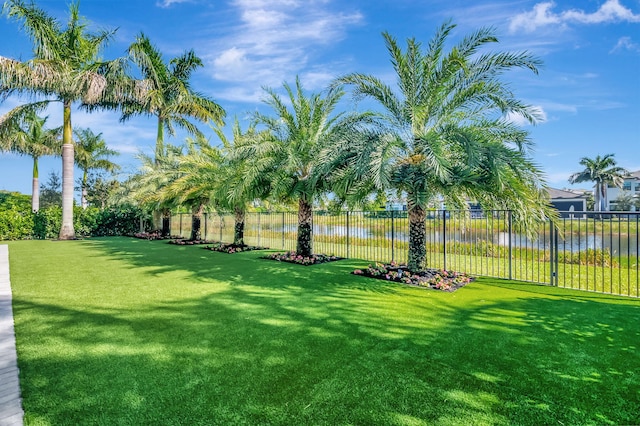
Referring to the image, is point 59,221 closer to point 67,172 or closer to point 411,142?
point 67,172

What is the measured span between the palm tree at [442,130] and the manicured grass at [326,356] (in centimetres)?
209

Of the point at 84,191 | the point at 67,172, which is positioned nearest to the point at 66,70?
the point at 67,172

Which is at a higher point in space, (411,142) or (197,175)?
(197,175)

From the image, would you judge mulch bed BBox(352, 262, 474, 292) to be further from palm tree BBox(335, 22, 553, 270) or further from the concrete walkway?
the concrete walkway

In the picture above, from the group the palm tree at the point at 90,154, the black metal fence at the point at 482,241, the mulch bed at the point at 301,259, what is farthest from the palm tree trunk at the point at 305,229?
the palm tree at the point at 90,154

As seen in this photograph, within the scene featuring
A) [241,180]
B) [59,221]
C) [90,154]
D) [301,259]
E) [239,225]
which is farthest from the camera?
[90,154]

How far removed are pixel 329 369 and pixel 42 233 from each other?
23.6m

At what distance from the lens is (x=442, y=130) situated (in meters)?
7.05

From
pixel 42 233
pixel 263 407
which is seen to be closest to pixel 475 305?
pixel 263 407

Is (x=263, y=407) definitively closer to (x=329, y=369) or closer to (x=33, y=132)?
(x=329, y=369)

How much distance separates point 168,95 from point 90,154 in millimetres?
16697

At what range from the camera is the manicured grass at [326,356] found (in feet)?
8.03

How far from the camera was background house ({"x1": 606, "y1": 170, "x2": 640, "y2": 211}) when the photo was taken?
49469mm

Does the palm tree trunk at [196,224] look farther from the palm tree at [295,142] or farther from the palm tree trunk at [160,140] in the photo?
the palm tree at [295,142]
